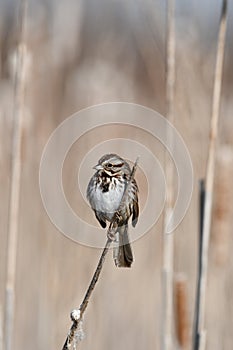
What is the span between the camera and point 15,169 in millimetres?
1839

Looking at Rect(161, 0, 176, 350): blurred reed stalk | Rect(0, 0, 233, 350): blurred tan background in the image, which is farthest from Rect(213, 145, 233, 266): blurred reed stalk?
Rect(161, 0, 176, 350): blurred reed stalk

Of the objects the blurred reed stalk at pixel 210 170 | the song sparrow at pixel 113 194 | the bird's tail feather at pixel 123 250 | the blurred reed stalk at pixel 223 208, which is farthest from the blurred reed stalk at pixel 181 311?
the bird's tail feather at pixel 123 250

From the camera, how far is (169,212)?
1.87 m

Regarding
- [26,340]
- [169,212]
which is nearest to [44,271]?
[26,340]

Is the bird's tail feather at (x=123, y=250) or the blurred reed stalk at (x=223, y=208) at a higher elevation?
the blurred reed stalk at (x=223, y=208)

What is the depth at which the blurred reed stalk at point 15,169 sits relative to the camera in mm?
1829

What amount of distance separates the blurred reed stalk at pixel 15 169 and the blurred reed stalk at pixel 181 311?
392mm

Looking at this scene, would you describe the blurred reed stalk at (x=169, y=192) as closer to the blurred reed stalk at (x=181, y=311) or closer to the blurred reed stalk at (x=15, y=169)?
the blurred reed stalk at (x=181, y=311)

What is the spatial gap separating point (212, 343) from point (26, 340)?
1.92 feet

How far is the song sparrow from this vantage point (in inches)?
55.4

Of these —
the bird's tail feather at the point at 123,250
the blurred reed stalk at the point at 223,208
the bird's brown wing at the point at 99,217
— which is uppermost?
the blurred reed stalk at the point at 223,208

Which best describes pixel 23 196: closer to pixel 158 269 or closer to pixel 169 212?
pixel 158 269

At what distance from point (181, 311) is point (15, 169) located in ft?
1.68

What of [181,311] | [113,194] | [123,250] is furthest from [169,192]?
[123,250]
